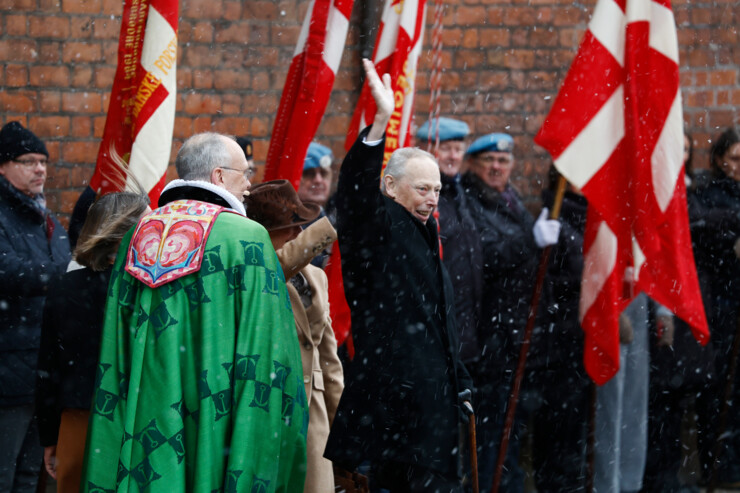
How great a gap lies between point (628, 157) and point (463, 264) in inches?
37.5

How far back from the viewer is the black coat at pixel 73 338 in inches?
140

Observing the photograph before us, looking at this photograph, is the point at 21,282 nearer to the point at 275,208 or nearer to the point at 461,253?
the point at 275,208

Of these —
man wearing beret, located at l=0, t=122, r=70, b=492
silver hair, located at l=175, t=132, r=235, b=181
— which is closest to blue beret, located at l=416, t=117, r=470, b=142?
man wearing beret, located at l=0, t=122, r=70, b=492

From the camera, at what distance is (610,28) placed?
4652 millimetres

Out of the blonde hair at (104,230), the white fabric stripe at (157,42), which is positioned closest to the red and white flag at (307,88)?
the white fabric stripe at (157,42)

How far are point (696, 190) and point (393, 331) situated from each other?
303cm

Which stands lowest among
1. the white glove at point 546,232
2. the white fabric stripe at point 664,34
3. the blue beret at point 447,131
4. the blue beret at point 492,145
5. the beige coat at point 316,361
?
the beige coat at point 316,361

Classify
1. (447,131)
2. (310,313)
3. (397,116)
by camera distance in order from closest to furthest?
(310,313) → (397,116) → (447,131)

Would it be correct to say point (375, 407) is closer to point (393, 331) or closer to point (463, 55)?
point (393, 331)

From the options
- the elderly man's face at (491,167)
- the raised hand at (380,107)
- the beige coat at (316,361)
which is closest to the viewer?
the raised hand at (380,107)

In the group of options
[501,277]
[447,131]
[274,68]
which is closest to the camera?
[501,277]

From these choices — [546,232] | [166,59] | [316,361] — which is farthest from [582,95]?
[166,59]

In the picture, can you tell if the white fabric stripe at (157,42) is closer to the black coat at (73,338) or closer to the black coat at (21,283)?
the black coat at (21,283)

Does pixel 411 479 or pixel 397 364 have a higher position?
pixel 397 364
